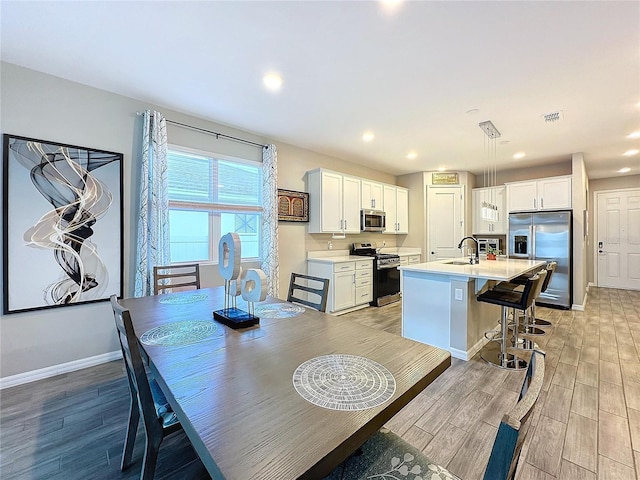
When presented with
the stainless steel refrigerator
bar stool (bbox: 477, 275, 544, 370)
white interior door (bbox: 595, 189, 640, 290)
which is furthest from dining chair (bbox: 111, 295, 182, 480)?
white interior door (bbox: 595, 189, 640, 290)

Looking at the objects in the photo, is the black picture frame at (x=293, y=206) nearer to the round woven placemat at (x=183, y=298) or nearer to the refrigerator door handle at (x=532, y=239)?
the round woven placemat at (x=183, y=298)

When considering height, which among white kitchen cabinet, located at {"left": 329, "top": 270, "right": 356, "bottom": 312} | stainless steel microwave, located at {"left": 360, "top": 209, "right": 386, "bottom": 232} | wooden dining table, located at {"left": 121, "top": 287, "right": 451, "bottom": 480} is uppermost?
stainless steel microwave, located at {"left": 360, "top": 209, "right": 386, "bottom": 232}

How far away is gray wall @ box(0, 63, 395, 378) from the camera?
7.98 ft

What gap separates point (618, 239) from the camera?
6406 millimetres

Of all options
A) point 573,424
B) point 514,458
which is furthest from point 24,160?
point 573,424

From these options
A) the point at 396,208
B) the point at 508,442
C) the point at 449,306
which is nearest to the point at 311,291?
the point at 508,442

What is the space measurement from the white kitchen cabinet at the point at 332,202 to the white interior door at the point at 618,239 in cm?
608

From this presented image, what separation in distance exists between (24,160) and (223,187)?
183cm

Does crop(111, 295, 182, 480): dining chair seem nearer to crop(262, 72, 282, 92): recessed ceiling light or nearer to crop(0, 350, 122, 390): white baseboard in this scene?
crop(0, 350, 122, 390): white baseboard

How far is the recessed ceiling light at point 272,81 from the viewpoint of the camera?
254 centimetres

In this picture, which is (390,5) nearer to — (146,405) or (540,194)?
(146,405)

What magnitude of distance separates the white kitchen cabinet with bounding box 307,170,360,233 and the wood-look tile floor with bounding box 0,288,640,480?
8.93 feet

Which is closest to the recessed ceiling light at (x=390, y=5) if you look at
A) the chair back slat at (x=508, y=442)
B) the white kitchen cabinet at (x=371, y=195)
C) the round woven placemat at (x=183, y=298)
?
the chair back slat at (x=508, y=442)

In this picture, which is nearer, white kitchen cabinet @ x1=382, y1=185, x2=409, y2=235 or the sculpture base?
the sculpture base
